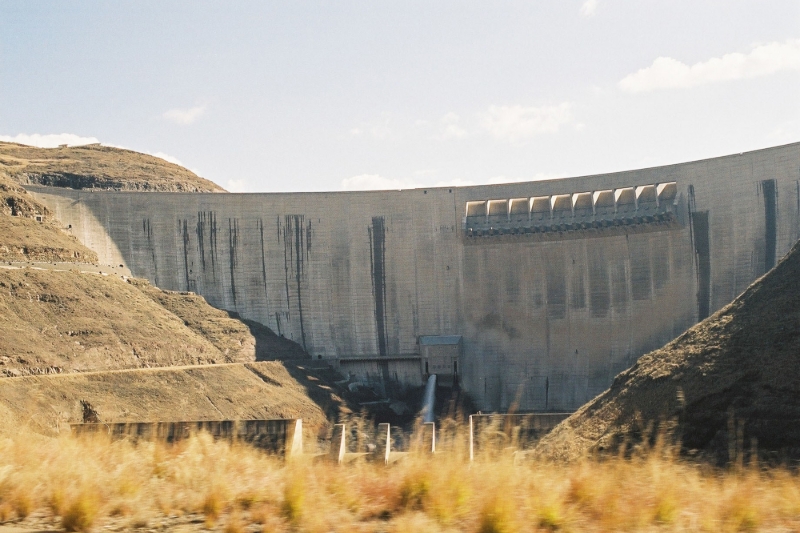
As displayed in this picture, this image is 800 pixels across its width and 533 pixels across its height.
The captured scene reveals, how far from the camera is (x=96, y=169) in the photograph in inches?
2643

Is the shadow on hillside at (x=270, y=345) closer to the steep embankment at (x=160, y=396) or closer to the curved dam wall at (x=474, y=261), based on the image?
the curved dam wall at (x=474, y=261)

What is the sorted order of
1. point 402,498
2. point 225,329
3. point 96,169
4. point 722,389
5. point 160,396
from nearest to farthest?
point 402,498 → point 722,389 → point 160,396 → point 225,329 → point 96,169

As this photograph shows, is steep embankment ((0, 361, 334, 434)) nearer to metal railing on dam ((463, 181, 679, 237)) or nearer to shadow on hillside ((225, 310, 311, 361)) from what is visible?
shadow on hillside ((225, 310, 311, 361))

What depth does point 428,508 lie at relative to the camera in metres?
6.69

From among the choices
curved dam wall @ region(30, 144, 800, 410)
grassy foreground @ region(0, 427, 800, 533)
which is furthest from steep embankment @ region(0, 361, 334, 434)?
grassy foreground @ region(0, 427, 800, 533)

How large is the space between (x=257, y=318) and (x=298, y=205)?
8.06 metres

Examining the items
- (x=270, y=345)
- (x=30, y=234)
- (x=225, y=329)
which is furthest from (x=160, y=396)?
(x=30, y=234)

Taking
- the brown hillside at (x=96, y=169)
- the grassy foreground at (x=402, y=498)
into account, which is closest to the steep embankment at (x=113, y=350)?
the brown hillside at (x=96, y=169)

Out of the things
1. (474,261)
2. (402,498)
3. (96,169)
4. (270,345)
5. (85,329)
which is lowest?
(270,345)

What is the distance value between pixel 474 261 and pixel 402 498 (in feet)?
160

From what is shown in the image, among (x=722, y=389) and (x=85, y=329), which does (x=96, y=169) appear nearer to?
(x=85, y=329)

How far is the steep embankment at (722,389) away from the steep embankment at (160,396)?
1748cm

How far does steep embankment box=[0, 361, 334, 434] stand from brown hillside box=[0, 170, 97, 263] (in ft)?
33.8

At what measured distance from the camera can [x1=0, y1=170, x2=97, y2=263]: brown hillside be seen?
4497cm
